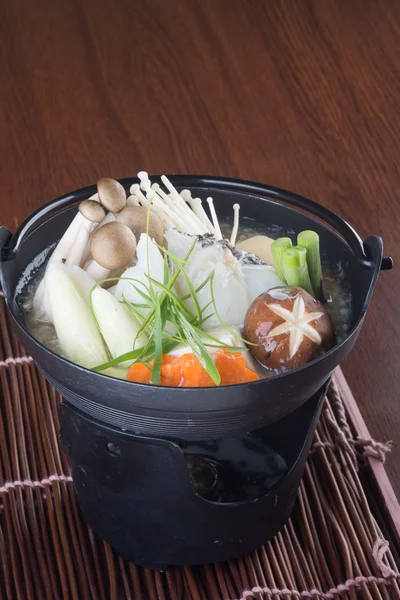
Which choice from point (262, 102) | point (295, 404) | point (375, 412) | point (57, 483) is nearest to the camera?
point (295, 404)

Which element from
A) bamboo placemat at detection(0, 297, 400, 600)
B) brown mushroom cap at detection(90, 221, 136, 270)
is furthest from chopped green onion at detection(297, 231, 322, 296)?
bamboo placemat at detection(0, 297, 400, 600)

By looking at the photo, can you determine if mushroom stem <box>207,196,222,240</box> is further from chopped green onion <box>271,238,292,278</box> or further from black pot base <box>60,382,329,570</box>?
black pot base <box>60,382,329,570</box>

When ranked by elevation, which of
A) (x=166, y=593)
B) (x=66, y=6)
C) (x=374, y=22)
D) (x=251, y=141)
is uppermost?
(x=66, y=6)

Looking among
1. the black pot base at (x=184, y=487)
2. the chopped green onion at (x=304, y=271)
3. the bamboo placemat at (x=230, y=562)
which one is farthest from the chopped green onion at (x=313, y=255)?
the bamboo placemat at (x=230, y=562)

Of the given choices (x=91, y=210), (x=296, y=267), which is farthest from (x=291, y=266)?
(x=91, y=210)

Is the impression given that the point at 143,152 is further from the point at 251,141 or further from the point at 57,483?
the point at 57,483


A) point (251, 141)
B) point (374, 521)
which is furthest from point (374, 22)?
point (374, 521)

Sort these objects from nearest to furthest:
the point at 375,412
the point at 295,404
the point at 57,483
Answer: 1. the point at 295,404
2. the point at 57,483
3. the point at 375,412
